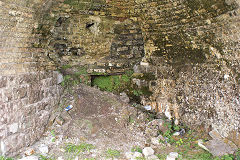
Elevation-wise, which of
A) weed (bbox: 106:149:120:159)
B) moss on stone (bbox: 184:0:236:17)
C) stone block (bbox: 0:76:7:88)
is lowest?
weed (bbox: 106:149:120:159)

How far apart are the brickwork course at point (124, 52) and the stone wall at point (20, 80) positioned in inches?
0.5

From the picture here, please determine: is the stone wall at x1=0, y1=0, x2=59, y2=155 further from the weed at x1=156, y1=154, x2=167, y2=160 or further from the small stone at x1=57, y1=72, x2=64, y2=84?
the weed at x1=156, y1=154, x2=167, y2=160

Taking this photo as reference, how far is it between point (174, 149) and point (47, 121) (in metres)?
2.30

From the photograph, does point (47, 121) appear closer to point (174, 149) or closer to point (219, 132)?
point (174, 149)

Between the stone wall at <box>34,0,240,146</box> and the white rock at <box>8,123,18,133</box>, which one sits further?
the stone wall at <box>34,0,240,146</box>

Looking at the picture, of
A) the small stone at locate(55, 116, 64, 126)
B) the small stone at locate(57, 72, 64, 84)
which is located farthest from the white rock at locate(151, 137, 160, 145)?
the small stone at locate(57, 72, 64, 84)

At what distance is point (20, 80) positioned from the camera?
3.31 m

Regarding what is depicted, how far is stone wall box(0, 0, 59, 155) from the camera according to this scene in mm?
2928

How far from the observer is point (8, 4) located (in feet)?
8.89

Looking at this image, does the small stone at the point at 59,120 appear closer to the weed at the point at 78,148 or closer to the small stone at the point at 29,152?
the weed at the point at 78,148

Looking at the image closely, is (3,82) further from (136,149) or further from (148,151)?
(148,151)

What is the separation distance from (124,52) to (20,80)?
2.41 m

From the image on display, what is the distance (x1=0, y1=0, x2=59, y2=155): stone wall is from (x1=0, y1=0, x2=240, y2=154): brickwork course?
0.01 metres

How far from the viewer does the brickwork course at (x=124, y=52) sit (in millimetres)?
3109
